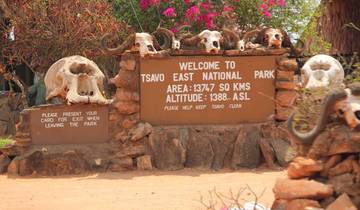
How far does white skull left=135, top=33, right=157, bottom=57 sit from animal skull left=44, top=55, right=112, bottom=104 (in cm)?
89

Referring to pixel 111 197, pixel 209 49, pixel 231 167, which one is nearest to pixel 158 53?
pixel 209 49

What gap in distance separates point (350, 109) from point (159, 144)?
5720 mm

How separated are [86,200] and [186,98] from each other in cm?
340

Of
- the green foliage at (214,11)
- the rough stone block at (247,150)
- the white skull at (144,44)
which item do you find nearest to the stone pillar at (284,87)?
the rough stone block at (247,150)

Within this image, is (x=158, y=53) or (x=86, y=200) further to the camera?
(x=158, y=53)

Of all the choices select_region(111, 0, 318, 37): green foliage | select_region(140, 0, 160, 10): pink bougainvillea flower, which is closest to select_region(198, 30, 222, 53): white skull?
select_region(111, 0, 318, 37): green foliage

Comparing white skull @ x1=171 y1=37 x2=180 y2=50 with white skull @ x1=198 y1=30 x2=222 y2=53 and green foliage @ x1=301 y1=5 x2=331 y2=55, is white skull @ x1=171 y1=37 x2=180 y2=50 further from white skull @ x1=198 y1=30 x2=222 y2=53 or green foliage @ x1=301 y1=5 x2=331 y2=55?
green foliage @ x1=301 y1=5 x2=331 y2=55

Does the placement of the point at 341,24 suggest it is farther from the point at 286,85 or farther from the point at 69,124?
the point at 69,124

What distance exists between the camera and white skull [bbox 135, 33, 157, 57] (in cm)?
1075

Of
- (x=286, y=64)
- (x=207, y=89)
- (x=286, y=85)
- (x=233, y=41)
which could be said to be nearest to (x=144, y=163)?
(x=207, y=89)

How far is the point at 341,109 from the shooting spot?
534cm

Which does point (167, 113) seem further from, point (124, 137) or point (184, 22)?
point (184, 22)

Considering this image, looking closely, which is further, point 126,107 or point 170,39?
point 170,39

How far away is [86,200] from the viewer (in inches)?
318
